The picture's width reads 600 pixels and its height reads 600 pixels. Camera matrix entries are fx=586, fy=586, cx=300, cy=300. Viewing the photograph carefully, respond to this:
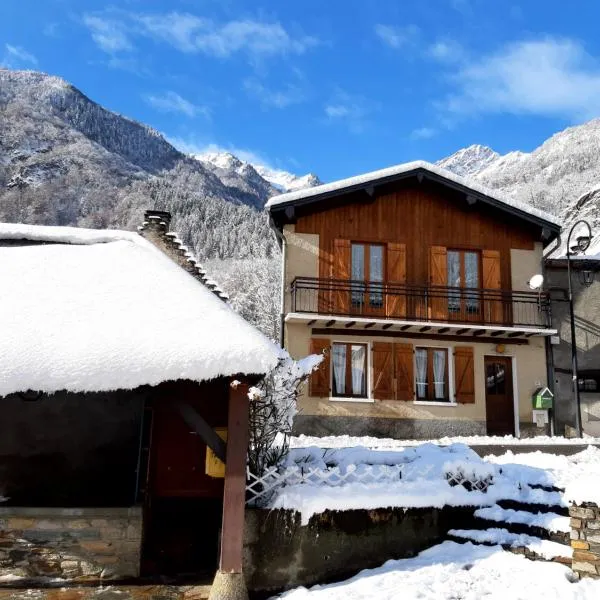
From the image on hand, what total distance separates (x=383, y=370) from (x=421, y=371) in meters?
1.17

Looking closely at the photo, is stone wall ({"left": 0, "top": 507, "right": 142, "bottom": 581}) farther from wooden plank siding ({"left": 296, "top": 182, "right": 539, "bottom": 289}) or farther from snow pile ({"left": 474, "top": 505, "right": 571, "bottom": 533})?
wooden plank siding ({"left": 296, "top": 182, "right": 539, "bottom": 289})

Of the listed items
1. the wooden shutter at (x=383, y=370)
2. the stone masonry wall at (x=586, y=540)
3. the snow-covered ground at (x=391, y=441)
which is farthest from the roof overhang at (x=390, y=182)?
the stone masonry wall at (x=586, y=540)

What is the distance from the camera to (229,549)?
6074mm

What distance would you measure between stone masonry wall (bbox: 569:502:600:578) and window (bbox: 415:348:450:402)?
979 cm

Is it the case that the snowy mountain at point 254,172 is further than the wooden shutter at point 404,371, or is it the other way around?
the snowy mountain at point 254,172

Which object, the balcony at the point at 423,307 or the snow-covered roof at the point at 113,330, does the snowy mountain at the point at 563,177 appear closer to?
the balcony at the point at 423,307

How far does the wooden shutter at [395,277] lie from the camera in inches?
628

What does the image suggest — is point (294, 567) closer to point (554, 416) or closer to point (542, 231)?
point (554, 416)

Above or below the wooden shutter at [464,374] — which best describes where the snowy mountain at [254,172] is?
above

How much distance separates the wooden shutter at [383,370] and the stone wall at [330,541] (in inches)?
328

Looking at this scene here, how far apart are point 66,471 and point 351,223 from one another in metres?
10.4

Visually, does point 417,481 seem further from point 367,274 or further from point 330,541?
point 367,274

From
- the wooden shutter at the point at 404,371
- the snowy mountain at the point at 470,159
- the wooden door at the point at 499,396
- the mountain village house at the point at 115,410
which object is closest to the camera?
the mountain village house at the point at 115,410

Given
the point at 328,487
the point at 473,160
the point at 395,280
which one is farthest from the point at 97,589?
the point at 473,160
